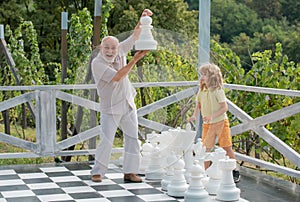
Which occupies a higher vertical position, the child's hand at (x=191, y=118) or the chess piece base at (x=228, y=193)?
the child's hand at (x=191, y=118)

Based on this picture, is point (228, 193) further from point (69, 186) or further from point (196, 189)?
point (69, 186)

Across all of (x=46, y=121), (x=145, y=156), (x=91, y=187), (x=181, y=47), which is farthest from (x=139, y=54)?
(x=46, y=121)

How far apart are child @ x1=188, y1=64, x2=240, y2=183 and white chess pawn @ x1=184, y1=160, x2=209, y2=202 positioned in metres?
0.39

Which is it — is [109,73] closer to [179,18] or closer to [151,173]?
[151,173]

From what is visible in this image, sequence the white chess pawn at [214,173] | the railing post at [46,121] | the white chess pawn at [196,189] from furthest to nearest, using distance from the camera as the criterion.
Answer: the railing post at [46,121] → the white chess pawn at [214,173] → the white chess pawn at [196,189]

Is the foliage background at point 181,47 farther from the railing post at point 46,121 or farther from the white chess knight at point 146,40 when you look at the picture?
the railing post at point 46,121

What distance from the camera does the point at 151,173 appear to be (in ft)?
19.7

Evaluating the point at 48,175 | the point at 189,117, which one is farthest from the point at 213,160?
the point at 48,175

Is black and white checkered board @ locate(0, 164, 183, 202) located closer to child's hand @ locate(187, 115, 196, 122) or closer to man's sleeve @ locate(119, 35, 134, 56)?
child's hand @ locate(187, 115, 196, 122)

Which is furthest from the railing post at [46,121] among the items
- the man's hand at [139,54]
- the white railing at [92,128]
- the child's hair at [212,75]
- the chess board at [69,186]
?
the child's hair at [212,75]

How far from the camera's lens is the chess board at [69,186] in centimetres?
538

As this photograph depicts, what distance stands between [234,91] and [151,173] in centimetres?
172

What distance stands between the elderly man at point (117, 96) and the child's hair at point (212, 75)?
1.68 feet

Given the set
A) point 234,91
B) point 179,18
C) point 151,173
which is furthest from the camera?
point 179,18
